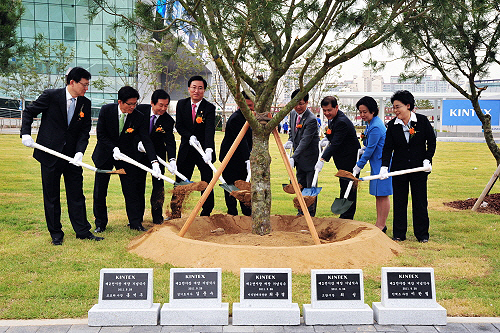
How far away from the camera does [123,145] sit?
6945 millimetres

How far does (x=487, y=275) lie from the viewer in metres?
4.95

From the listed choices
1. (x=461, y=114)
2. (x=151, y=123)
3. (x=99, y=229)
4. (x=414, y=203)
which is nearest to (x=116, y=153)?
(x=151, y=123)

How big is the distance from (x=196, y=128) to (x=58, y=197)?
6.47 ft

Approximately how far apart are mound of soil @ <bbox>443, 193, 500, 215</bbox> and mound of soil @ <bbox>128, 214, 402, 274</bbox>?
3.57m

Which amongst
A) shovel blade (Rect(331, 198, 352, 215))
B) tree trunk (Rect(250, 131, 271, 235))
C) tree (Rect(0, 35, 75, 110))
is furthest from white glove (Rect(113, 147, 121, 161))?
tree (Rect(0, 35, 75, 110))

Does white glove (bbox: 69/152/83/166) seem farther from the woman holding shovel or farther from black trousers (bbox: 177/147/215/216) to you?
the woman holding shovel

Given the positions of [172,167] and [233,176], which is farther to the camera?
[233,176]

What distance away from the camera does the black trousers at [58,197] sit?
6113 mm

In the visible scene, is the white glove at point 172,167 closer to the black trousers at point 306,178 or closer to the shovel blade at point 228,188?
the shovel blade at point 228,188

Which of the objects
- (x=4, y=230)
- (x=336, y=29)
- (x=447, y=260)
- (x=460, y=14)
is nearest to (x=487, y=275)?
(x=447, y=260)

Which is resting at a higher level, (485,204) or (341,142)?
(341,142)

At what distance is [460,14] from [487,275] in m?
2.63

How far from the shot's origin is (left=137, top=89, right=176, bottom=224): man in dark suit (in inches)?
277

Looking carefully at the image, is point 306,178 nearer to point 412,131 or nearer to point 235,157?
point 235,157
